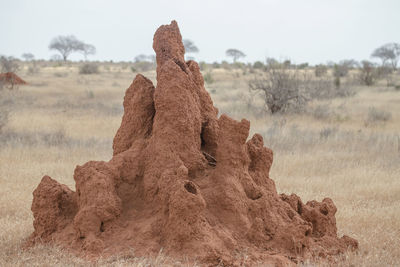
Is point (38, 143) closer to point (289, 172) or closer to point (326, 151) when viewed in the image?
point (289, 172)

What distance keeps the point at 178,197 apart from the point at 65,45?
62403mm

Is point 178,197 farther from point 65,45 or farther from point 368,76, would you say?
point 65,45

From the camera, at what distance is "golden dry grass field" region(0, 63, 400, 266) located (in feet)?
14.6

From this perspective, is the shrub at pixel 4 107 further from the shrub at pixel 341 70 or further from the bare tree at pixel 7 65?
the shrub at pixel 341 70

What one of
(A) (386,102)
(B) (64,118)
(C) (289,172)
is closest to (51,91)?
(B) (64,118)

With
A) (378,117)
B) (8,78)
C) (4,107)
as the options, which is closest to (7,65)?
(8,78)

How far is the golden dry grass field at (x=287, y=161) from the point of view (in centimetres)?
445

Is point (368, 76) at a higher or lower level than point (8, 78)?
lower

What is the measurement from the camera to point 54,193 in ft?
13.8

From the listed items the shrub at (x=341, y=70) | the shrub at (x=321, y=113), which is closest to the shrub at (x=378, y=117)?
the shrub at (x=321, y=113)

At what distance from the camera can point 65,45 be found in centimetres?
6241

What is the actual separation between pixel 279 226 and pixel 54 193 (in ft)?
6.50

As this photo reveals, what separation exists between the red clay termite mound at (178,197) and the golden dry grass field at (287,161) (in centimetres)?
24

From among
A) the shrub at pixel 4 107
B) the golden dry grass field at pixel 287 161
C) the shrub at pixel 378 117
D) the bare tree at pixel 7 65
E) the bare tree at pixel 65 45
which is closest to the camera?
the golden dry grass field at pixel 287 161
